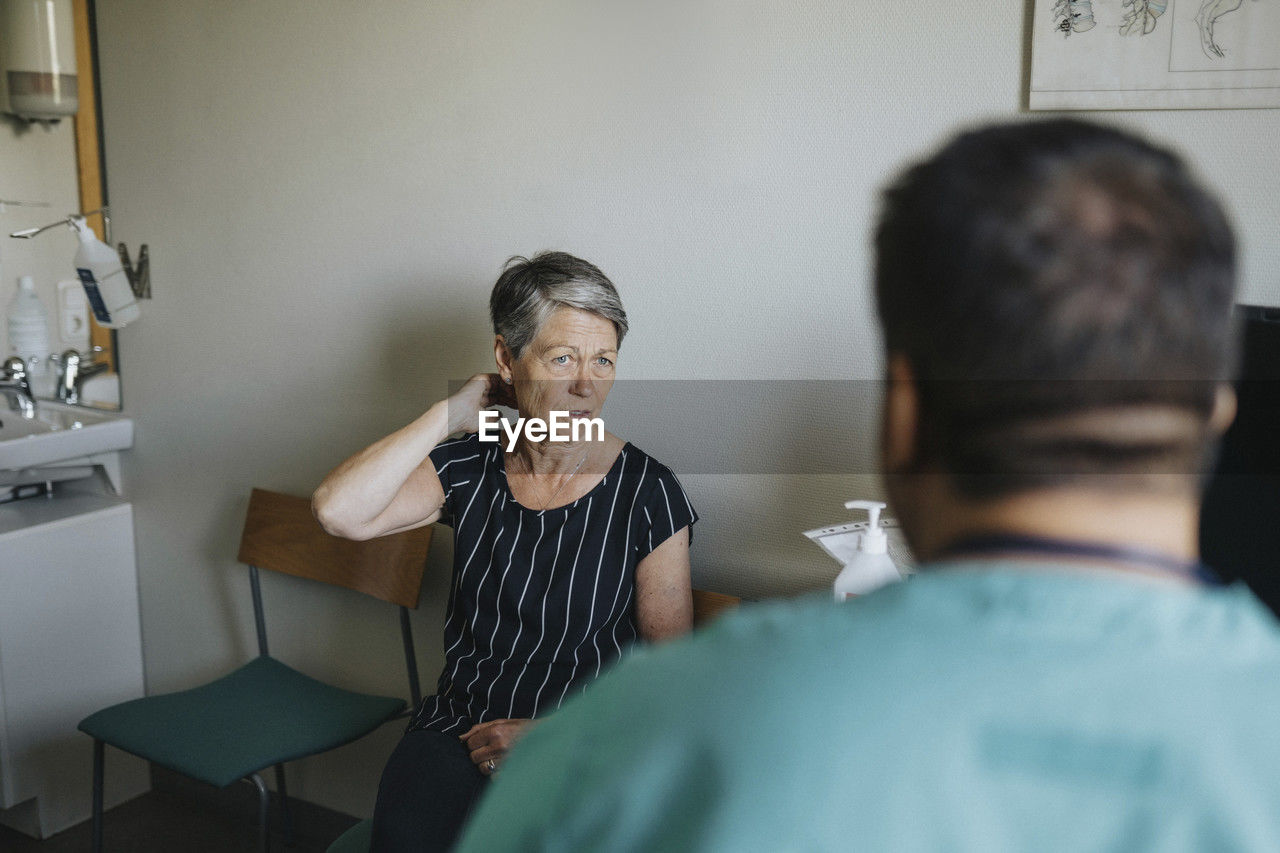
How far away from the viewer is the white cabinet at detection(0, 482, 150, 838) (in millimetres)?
2254

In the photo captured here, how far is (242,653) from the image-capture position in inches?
97.7

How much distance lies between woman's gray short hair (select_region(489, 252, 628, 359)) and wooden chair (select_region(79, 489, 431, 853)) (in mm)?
578

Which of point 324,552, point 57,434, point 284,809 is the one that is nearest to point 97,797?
point 284,809

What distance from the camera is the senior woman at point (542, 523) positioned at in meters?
1.62

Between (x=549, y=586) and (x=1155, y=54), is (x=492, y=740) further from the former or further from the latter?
(x=1155, y=54)

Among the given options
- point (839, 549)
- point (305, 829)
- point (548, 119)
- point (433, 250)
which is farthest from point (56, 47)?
point (839, 549)

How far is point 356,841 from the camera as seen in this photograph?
163cm

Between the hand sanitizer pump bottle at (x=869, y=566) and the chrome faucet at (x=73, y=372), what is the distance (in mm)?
2009

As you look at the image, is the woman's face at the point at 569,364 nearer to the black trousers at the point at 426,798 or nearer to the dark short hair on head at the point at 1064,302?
the black trousers at the point at 426,798

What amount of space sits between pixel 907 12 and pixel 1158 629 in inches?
51.2

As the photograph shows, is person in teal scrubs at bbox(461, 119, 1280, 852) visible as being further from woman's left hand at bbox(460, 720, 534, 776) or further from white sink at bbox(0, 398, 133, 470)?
white sink at bbox(0, 398, 133, 470)

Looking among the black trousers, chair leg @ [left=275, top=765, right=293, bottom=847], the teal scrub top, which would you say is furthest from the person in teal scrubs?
chair leg @ [left=275, top=765, right=293, bottom=847]

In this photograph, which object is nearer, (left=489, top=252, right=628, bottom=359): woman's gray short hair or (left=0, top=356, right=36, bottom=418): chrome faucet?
(left=489, top=252, right=628, bottom=359): woman's gray short hair

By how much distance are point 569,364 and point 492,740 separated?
1.83 ft
